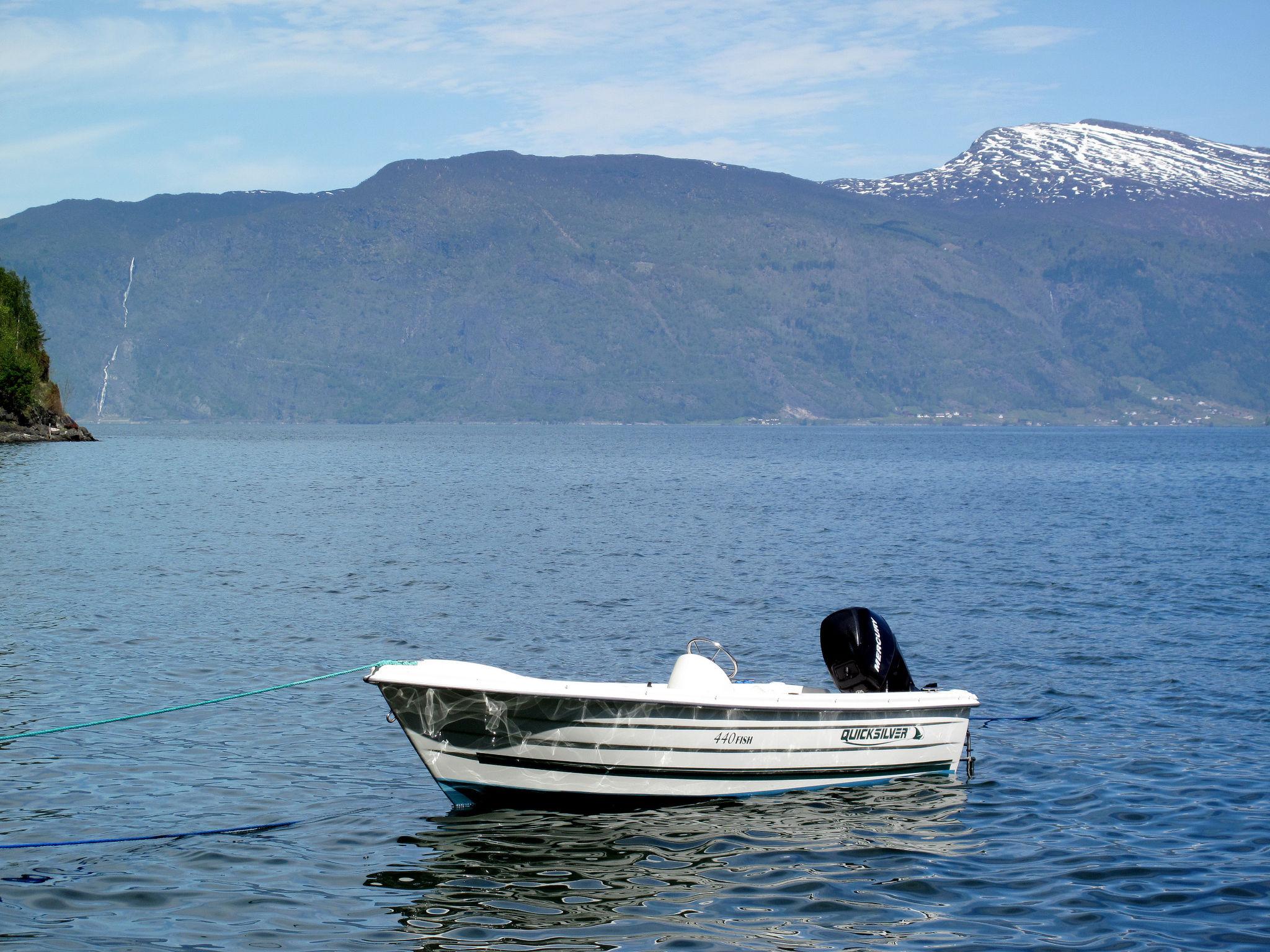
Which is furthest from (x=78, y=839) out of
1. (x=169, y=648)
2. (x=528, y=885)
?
(x=169, y=648)

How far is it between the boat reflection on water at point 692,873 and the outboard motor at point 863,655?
1628 millimetres

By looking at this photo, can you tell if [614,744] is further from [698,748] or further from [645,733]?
[698,748]

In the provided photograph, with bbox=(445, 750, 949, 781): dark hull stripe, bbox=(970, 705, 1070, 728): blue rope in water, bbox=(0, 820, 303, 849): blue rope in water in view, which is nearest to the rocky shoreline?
bbox=(970, 705, 1070, 728): blue rope in water

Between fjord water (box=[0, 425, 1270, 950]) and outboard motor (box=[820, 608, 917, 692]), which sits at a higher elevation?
outboard motor (box=[820, 608, 917, 692])

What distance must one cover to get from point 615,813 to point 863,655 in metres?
4.39

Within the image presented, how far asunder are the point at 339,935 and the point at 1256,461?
15575cm

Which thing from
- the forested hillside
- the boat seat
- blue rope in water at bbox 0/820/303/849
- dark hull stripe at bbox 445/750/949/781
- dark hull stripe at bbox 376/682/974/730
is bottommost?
blue rope in water at bbox 0/820/303/849

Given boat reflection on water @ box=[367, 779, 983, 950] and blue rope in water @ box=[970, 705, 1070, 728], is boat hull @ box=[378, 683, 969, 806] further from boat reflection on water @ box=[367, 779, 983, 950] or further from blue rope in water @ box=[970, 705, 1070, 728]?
blue rope in water @ box=[970, 705, 1070, 728]

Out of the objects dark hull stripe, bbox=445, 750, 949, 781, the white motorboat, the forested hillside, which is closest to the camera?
the white motorboat

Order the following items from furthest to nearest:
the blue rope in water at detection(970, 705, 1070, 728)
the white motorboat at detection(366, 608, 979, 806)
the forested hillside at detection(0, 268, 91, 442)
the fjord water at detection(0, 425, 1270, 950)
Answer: the forested hillside at detection(0, 268, 91, 442) < the blue rope in water at detection(970, 705, 1070, 728) < the white motorboat at detection(366, 608, 979, 806) < the fjord water at detection(0, 425, 1270, 950)

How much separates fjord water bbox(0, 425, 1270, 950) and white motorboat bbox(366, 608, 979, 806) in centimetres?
38

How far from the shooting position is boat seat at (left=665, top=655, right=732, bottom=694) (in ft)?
50.1

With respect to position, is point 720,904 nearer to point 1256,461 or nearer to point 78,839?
point 78,839

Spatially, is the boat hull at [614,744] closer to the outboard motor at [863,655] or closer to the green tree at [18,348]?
the outboard motor at [863,655]
